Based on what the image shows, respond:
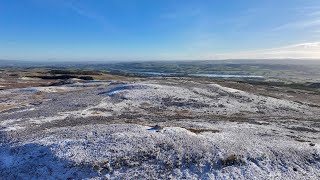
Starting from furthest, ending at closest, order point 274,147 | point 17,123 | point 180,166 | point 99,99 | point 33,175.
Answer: point 99,99, point 17,123, point 274,147, point 180,166, point 33,175

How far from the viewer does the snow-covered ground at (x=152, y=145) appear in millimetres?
18797

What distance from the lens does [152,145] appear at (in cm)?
2153

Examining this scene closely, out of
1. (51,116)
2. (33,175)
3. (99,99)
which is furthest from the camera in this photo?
(99,99)

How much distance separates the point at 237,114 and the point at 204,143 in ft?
59.3

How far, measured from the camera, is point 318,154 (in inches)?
862

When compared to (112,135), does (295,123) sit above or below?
below

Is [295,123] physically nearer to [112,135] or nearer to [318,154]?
[318,154]

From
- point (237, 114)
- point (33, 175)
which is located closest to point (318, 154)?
point (237, 114)

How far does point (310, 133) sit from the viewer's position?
2928 cm

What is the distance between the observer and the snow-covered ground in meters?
18.8

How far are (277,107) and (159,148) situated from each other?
30.3 m

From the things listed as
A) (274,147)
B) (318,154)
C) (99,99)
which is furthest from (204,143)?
(99,99)

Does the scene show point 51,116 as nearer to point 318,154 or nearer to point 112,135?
point 112,135

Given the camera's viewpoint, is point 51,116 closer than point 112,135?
No
